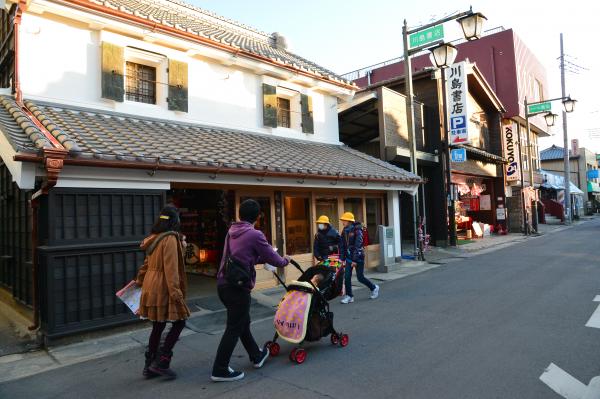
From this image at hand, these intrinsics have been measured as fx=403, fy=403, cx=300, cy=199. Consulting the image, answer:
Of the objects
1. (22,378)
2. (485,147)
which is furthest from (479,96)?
(22,378)

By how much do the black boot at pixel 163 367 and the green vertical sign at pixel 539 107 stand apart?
25.1 meters

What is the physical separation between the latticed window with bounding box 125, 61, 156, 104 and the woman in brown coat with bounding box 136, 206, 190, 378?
607 cm

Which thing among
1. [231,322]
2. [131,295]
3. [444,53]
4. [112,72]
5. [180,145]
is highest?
[444,53]

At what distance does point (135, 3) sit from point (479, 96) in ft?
63.5

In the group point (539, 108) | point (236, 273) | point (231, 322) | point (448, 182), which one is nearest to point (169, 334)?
point (231, 322)

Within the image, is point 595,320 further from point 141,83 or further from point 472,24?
point 141,83

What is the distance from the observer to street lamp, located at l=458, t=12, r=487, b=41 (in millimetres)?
10930

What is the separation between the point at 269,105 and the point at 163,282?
27.7 feet

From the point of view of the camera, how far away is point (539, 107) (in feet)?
77.7

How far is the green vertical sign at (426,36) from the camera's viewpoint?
483 inches

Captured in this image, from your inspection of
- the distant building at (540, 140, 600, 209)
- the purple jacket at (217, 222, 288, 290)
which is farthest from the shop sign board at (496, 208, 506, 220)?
the distant building at (540, 140, 600, 209)

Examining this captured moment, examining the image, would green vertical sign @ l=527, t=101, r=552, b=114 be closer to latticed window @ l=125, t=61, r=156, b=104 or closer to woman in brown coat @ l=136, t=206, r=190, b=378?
latticed window @ l=125, t=61, r=156, b=104

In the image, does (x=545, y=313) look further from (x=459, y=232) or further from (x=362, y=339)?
(x=459, y=232)

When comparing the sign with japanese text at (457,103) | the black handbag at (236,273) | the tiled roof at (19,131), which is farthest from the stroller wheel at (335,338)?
the sign with japanese text at (457,103)
